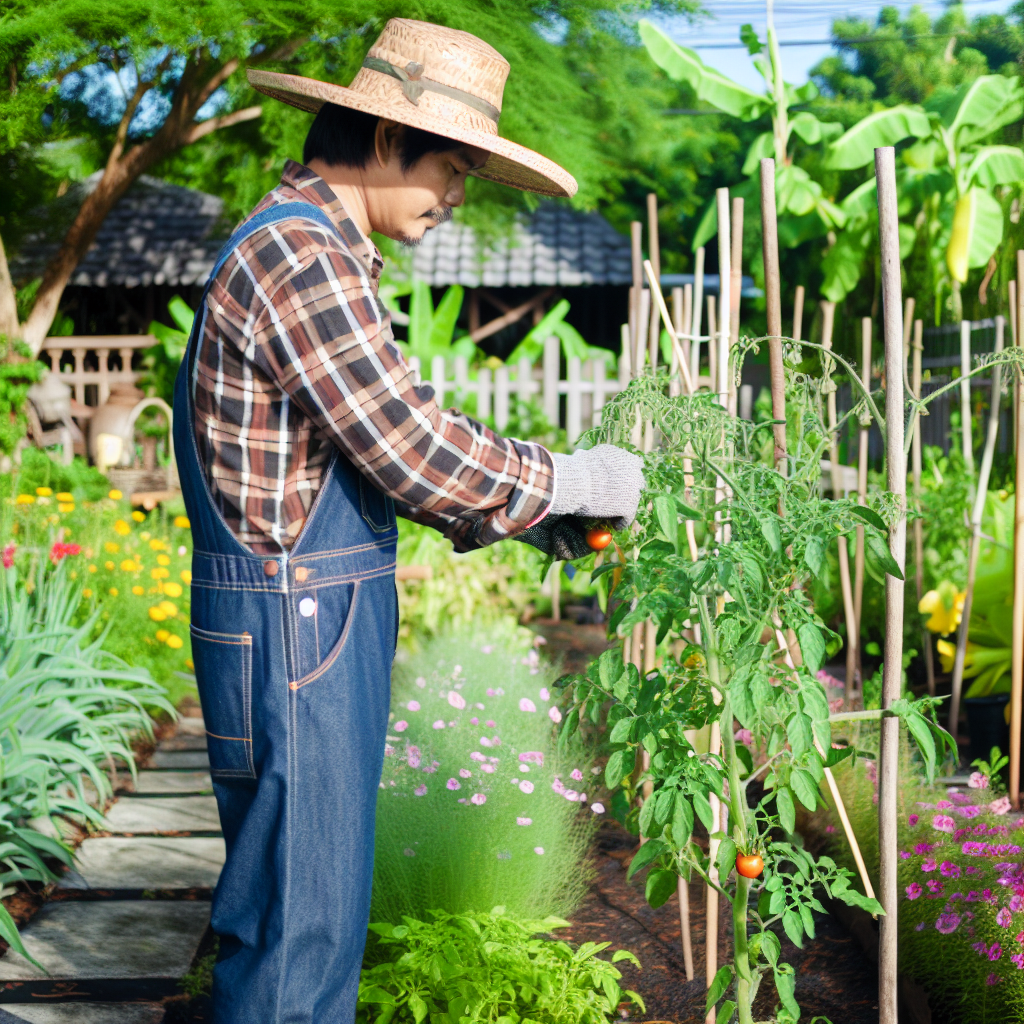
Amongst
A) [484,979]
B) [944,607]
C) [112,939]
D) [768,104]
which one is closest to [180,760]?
[112,939]

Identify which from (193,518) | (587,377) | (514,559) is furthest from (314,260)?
(587,377)

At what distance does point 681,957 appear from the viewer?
238 cm

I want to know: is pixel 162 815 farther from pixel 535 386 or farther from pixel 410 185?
pixel 535 386

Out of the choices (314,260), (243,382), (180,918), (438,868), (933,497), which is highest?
(314,260)

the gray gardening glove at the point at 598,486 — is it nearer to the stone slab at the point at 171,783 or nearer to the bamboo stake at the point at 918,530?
the stone slab at the point at 171,783

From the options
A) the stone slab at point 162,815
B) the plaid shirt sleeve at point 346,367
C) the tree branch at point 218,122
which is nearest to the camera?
Result: the plaid shirt sleeve at point 346,367

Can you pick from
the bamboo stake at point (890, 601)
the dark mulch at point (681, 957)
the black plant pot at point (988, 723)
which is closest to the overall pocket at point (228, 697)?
the bamboo stake at point (890, 601)

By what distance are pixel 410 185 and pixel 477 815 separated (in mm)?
1477

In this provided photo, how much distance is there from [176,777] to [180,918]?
39.1 inches

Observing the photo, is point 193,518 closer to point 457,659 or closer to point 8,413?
point 457,659

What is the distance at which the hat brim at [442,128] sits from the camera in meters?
1.36

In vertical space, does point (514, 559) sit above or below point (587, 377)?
below

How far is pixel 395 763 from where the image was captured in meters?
2.55

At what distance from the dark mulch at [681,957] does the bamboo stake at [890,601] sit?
1.97 feet
